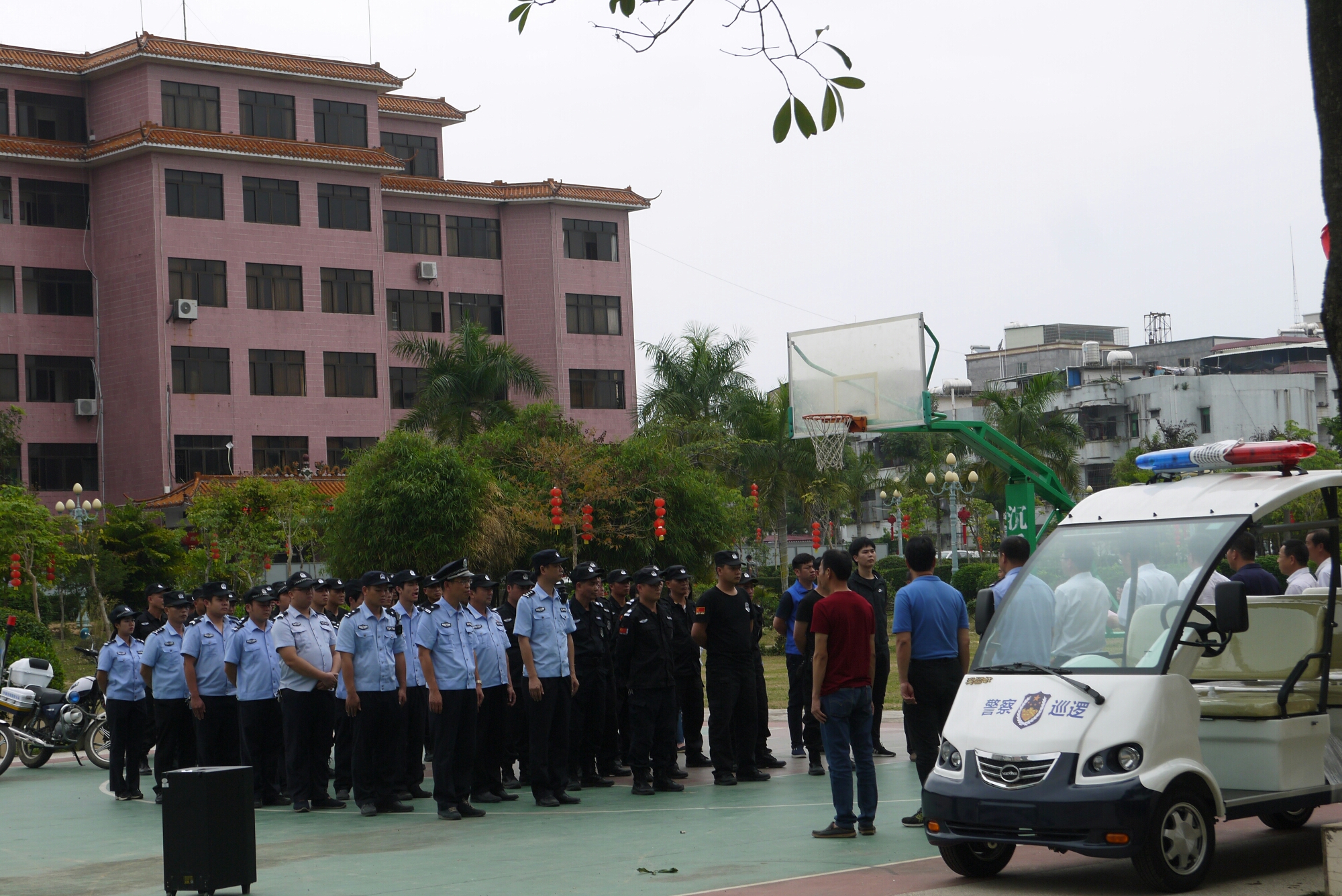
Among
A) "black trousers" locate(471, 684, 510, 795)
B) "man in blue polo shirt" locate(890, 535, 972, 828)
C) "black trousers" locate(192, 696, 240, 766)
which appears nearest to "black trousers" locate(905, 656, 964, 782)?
"man in blue polo shirt" locate(890, 535, 972, 828)

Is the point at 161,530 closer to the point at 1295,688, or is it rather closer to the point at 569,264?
the point at 569,264

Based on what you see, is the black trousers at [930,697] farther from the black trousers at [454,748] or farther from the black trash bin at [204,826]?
Answer: the black trash bin at [204,826]

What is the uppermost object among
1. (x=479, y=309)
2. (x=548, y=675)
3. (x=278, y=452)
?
(x=479, y=309)

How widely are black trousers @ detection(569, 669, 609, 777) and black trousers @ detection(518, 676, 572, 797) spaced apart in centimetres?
79

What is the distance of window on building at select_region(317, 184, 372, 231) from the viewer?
159ft

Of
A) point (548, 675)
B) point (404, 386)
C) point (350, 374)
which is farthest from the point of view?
point (404, 386)

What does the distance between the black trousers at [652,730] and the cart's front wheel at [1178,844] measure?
5.19m

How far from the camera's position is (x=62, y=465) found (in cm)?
4709

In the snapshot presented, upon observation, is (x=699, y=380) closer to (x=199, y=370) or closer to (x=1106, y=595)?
(x=199, y=370)

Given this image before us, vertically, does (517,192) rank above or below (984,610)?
above

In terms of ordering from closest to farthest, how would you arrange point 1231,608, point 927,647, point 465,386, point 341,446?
point 1231,608
point 927,647
point 465,386
point 341,446

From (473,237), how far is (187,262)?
38.3 ft

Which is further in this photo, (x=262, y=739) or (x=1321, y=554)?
(x=262, y=739)

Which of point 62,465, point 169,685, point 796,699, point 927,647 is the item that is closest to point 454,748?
point 169,685
